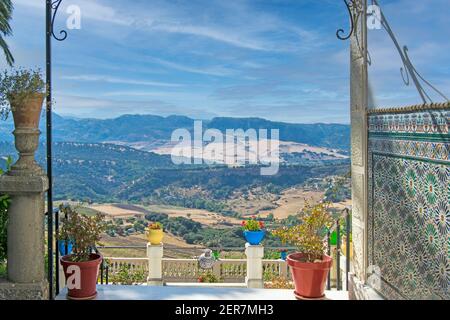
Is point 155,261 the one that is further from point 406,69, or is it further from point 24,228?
point 406,69

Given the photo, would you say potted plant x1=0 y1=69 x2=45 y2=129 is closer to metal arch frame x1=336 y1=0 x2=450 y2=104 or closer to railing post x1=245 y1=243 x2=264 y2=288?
metal arch frame x1=336 y1=0 x2=450 y2=104

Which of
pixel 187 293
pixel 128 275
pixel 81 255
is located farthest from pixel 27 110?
pixel 128 275

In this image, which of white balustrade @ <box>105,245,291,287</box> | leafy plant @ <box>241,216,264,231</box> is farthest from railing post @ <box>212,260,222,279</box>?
leafy plant @ <box>241,216,264,231</box>

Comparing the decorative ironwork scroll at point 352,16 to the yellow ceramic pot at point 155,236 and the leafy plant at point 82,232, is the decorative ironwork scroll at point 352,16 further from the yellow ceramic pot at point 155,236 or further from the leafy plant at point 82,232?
the yellow ceramic pot at point 155,236

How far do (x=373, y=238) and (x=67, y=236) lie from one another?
2.46m

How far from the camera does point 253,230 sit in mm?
5605

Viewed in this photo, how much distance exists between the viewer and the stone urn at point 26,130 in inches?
137

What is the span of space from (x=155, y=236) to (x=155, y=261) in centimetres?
33

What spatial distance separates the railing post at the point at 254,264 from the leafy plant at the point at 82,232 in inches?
95.9

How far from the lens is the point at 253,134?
420 centimetres

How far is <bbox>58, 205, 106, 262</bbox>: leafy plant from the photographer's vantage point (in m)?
3.79

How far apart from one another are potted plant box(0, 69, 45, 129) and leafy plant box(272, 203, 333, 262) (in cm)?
220

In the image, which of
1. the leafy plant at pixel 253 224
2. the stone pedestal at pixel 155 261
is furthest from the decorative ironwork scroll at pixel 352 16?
the stone pedestal at pixel 155 261
